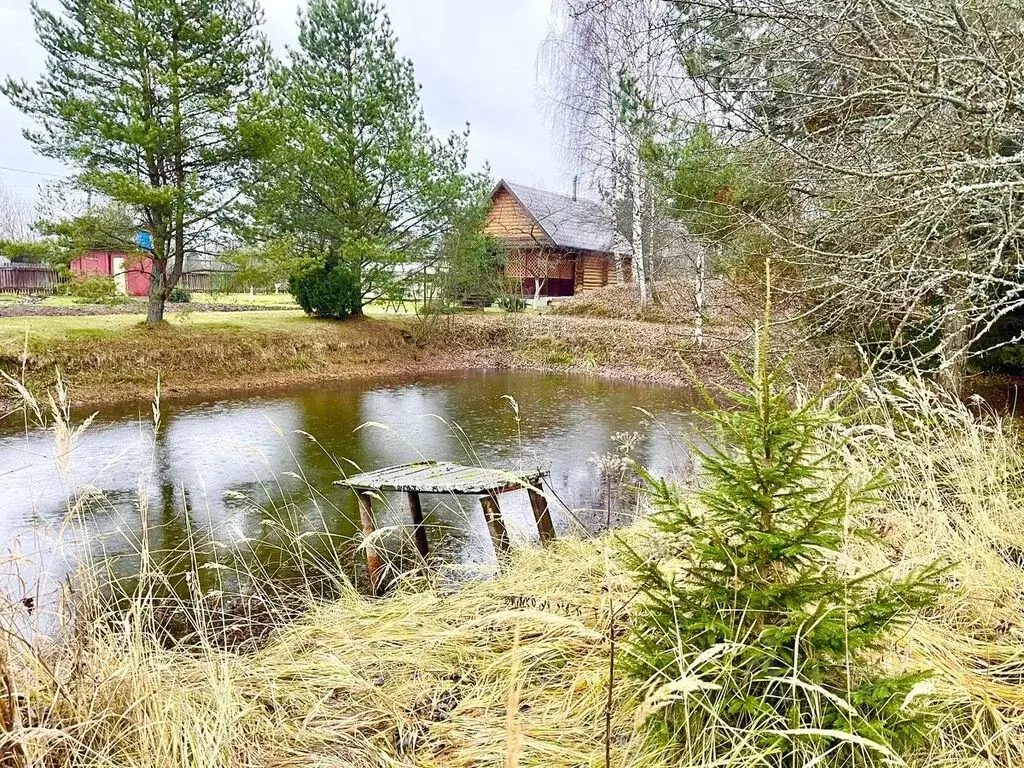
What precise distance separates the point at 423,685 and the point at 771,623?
109 centimetres

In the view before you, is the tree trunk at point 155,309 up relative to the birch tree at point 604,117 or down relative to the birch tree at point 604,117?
down

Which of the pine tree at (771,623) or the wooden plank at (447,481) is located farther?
the wooden plank at (447,481)

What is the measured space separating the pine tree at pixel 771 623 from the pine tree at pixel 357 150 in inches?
562

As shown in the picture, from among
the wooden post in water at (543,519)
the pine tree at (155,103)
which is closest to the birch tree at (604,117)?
the pine tree at (155,103)

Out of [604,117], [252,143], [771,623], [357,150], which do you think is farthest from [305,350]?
[771,623]

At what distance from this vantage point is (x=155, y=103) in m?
11.9

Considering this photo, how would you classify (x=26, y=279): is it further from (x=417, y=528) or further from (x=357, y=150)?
(x=417, y=528)

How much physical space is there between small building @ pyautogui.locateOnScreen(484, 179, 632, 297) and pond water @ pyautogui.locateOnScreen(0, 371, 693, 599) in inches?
462

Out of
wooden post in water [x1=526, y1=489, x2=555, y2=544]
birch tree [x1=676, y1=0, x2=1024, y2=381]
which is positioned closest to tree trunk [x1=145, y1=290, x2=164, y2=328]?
wooden post in water [x1=526, y1=489, x2=555, y2=544]

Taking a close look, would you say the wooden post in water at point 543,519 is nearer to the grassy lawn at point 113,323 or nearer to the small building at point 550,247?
the grassy lawn at point 113,323

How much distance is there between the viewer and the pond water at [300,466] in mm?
3969

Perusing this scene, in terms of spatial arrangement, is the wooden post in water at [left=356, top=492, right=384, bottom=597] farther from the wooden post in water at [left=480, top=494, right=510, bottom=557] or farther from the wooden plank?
the wooden post in water at [left=480, top=494, right=510, bottom=557]

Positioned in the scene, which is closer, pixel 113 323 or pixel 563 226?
pixel 113 323

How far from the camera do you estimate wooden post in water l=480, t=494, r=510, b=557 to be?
3.83 m
